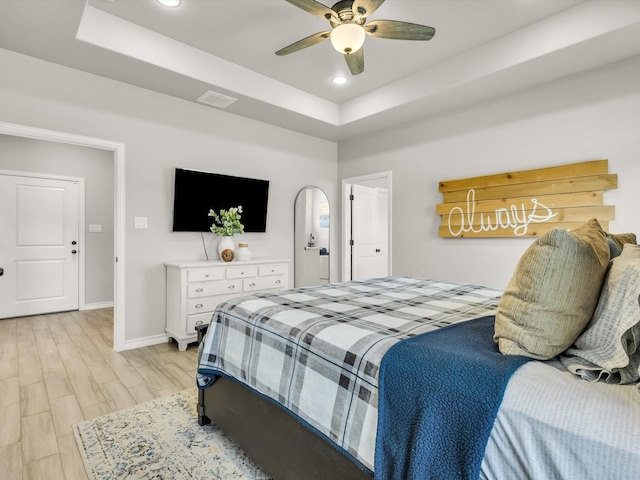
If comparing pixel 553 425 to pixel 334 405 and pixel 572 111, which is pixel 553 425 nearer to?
pixel 334 405

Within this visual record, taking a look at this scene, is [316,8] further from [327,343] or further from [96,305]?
[96,305]

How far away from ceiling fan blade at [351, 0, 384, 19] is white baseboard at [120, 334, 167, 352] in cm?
338

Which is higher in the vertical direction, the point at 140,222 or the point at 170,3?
the point at 170,3

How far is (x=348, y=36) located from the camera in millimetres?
2344

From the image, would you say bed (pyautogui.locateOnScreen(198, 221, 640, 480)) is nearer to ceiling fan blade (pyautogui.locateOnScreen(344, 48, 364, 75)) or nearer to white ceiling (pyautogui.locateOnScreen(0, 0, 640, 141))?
ceiling fan blade (pyautogui.locateOnScreen(344, 48, 364, 75))

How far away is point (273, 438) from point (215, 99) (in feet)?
11.0

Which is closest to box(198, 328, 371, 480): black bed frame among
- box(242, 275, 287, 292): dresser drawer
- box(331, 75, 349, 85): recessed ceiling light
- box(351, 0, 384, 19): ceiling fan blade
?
box(242, 275, 287, 292): dresser drawer

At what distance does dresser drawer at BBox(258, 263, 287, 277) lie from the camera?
4.01 m

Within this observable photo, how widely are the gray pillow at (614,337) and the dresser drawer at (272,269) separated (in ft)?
10.8

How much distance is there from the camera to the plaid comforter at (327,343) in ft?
3.72

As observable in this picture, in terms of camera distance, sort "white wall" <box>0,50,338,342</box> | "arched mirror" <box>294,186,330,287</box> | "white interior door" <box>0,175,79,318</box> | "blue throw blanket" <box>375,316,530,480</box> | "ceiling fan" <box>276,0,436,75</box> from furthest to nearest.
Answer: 1. "arched mirror" <box>294,186,330,287</box>
2. "white interior door" <box>0,175,79,318</box>
3. "white wall" <box>0,50,338,342</box>
4. "ceiling fan" <box>276,0,436,75</box>
5. "blue throw blanket" <box>375,316,530,480</box>

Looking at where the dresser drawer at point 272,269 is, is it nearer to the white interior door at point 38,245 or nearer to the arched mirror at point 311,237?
the arched mirror at point 311,237

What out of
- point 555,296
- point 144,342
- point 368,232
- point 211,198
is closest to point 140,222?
point 211,198

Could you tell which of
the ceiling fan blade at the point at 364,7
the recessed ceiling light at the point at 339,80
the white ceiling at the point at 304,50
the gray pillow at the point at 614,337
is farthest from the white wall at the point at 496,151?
the gray pillow at the point at 614,337
